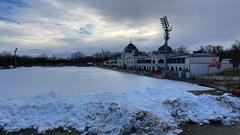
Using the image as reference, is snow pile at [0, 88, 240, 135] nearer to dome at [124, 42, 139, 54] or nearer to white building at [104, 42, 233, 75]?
white building at [104, 42, 233, 75]

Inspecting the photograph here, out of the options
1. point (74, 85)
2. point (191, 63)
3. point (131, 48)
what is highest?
point (131, 48)

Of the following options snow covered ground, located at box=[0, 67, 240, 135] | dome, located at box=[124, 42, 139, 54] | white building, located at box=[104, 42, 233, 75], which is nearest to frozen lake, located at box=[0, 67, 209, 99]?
snow covered ground, located at box=[0, 67, 240, 135]

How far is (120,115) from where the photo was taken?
11133mm

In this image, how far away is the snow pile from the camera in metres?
10.7

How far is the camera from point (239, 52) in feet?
241

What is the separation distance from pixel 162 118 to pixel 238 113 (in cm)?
389

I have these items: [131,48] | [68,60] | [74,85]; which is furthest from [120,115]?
[68,60]

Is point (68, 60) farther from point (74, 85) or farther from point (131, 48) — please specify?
point (74, 85)

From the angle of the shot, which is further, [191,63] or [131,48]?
[131,48]

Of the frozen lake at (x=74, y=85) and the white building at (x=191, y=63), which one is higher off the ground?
the white building at (x=191, y=63)

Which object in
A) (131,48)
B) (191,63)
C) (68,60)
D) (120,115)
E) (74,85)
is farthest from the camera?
(68,60)

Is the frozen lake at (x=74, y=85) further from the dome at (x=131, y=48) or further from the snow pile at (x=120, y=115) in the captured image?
the dome at (x=131, y=48)

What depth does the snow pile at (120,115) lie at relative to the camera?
1067 cm

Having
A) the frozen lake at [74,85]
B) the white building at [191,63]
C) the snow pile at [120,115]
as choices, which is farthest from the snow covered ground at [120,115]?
the white building at [191,63]
